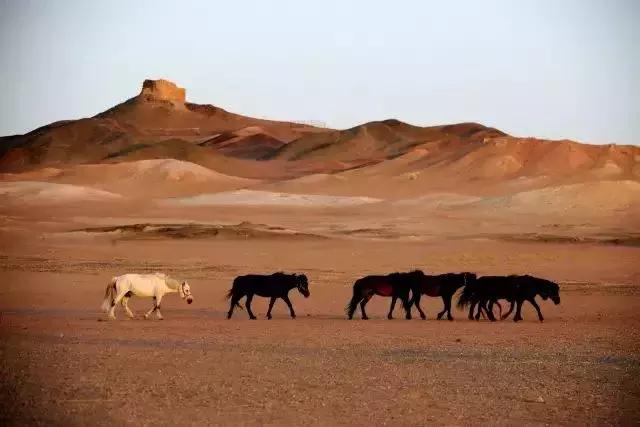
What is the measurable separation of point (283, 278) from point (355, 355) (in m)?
5.34

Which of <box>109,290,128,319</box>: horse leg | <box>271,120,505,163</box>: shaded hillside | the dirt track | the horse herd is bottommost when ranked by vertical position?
the dirt track

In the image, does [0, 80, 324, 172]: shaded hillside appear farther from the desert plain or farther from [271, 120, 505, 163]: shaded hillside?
the desert plain

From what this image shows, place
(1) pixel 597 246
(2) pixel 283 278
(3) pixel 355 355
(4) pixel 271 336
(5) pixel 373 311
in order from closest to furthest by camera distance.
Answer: (3) pixel 355 355
(4) pixel 271 336
(2) pixel 283 278
(5) pixel 373 311
(1) pixel 597 246

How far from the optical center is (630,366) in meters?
14.6

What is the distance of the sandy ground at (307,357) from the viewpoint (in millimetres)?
11234

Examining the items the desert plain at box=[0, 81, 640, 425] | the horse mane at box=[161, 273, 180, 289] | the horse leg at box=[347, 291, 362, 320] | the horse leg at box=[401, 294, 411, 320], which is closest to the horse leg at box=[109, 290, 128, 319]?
the desert plain at box=[0, 81, 640, 425]

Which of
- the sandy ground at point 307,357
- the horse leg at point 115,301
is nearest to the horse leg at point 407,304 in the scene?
the sandy ground at point 307,357

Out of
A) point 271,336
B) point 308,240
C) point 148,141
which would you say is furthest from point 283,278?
point 148,141

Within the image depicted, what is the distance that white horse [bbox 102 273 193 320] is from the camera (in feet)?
65.3

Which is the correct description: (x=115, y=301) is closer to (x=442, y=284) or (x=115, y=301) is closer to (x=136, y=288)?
(x=136, y=288)

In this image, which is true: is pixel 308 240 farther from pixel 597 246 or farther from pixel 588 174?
pixel 588 174

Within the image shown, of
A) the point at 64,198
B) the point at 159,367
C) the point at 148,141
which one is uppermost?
the point at 148,141

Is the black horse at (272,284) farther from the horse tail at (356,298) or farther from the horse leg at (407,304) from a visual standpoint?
the horse leg at (407,304)

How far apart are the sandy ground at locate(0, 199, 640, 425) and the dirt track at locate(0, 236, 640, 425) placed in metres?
0.03
